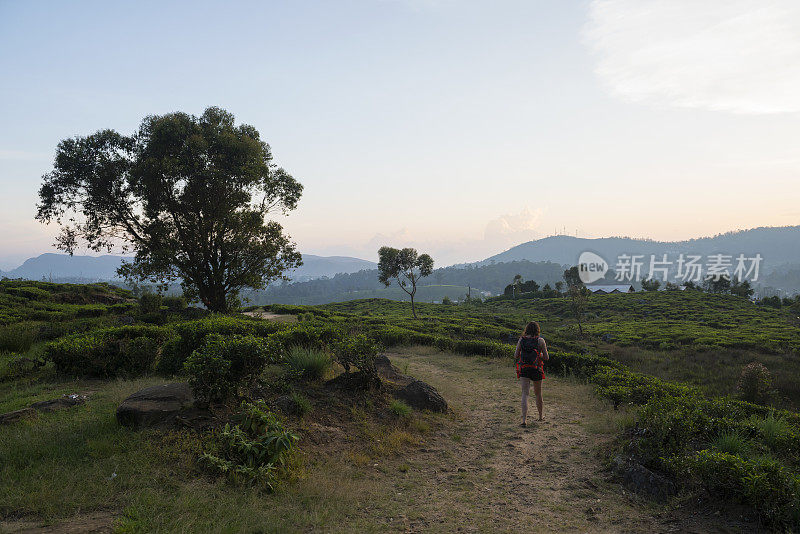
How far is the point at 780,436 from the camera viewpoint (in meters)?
6.61

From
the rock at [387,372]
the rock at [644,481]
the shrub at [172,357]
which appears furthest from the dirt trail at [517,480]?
the shrub at [172,357]

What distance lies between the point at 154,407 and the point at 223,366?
47.1 inches

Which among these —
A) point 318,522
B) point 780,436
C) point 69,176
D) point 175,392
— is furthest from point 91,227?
point 780,436

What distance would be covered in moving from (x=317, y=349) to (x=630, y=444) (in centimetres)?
734

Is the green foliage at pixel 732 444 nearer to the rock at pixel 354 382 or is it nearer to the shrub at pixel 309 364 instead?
the rock at pixel 354 382

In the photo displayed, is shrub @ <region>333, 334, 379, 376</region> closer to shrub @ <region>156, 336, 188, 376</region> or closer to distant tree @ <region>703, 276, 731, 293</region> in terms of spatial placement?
shrub @ <region>156, 336, 188, 376</region>

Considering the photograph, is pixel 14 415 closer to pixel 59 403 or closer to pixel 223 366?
pixel 59 403

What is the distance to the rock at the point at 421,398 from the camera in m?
9.15

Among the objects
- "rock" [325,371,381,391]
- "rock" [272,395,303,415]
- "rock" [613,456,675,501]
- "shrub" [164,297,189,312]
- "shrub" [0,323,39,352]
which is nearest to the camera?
"rock" [613,456,675,501]

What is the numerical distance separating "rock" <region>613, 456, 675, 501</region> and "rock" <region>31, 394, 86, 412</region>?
9.50 m

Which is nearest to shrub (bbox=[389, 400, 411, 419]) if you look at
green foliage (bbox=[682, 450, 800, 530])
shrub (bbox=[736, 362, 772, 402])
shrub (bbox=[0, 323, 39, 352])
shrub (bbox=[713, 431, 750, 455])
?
green foliage (bbox=[682, 450, 800, 530])

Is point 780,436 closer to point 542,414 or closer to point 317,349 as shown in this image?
point 542,414

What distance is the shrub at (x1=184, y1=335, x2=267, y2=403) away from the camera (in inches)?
259

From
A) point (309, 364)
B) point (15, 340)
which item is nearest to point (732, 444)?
point (309, 364)
